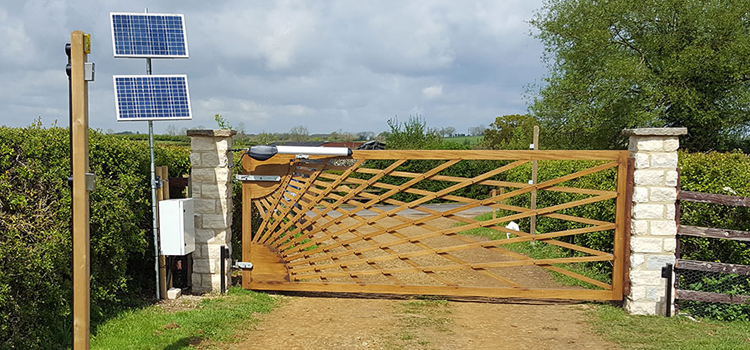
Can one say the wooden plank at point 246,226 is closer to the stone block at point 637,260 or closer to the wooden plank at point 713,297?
the stone block at point 637,260

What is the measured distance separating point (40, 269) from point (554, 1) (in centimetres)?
2181

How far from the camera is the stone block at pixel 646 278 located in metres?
6.12

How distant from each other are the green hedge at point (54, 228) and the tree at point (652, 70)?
17485 mm

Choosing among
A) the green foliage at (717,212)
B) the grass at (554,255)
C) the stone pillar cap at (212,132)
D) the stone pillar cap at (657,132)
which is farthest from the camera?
the grass at (554,255)

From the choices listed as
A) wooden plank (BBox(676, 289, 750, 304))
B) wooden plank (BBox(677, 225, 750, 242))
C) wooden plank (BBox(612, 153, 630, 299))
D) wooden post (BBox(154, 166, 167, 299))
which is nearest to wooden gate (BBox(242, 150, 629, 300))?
wooden plank (BBox(612, 153, 630, 299))

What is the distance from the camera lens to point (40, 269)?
420cm

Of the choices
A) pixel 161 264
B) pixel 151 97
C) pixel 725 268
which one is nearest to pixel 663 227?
pixel 725 268

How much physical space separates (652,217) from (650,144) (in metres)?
0.77

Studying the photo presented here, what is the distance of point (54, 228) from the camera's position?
4590 millimetres

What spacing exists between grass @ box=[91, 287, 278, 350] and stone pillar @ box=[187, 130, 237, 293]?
0.41 m

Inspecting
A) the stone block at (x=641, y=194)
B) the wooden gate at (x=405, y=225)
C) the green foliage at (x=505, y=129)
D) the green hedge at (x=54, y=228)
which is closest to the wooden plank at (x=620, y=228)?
the wooden gate at (x=405, y=225)

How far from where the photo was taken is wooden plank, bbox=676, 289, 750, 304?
592 centimetres

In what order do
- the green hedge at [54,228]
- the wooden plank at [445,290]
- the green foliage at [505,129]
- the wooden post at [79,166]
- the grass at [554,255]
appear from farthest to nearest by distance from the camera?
the green foliage at [505,129] < the grass at [554,255] < the wooden plank at [445,290] < the green hedge at [54,228] < the wooden post at [79,166]

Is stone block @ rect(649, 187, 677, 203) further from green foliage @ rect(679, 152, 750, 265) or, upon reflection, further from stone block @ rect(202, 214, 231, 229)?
stone block @ rect(202, 214, 231, 229)
